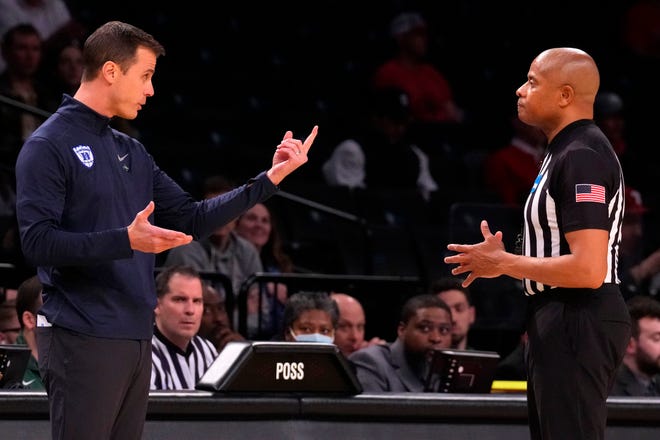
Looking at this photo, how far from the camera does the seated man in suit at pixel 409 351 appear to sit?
5.80m

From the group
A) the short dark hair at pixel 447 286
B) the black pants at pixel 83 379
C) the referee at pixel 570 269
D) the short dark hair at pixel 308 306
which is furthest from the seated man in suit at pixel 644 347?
the black pants at pixel 83 379

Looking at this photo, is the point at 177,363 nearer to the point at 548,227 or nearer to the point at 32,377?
the point at 32,377

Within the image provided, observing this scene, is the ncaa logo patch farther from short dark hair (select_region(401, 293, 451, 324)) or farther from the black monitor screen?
short dark hair (select_region(401, 293, 451, 324))

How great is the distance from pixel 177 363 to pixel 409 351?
3.83ft

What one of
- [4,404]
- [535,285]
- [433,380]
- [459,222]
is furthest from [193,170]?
[535,285]

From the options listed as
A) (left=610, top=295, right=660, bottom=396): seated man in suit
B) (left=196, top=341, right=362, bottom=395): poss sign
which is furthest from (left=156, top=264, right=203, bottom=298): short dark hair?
(left=610, top=295, right=660, bottom=396): seated man in suit

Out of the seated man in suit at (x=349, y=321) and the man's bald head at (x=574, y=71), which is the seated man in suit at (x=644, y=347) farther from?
the man's bald head at (x=574, y=71)

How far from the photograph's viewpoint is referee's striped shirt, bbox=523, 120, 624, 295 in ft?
11.3

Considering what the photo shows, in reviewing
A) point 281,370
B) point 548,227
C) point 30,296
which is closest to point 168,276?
point 30,296

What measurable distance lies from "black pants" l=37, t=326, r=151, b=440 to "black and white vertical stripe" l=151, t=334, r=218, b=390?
2.04m

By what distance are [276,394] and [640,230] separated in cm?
402

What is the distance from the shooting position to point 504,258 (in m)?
3.54

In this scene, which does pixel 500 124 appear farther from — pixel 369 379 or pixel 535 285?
pixel 535 285

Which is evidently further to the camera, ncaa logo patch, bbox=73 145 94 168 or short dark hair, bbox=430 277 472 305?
short dark hair, bbox=430 277 472 305
